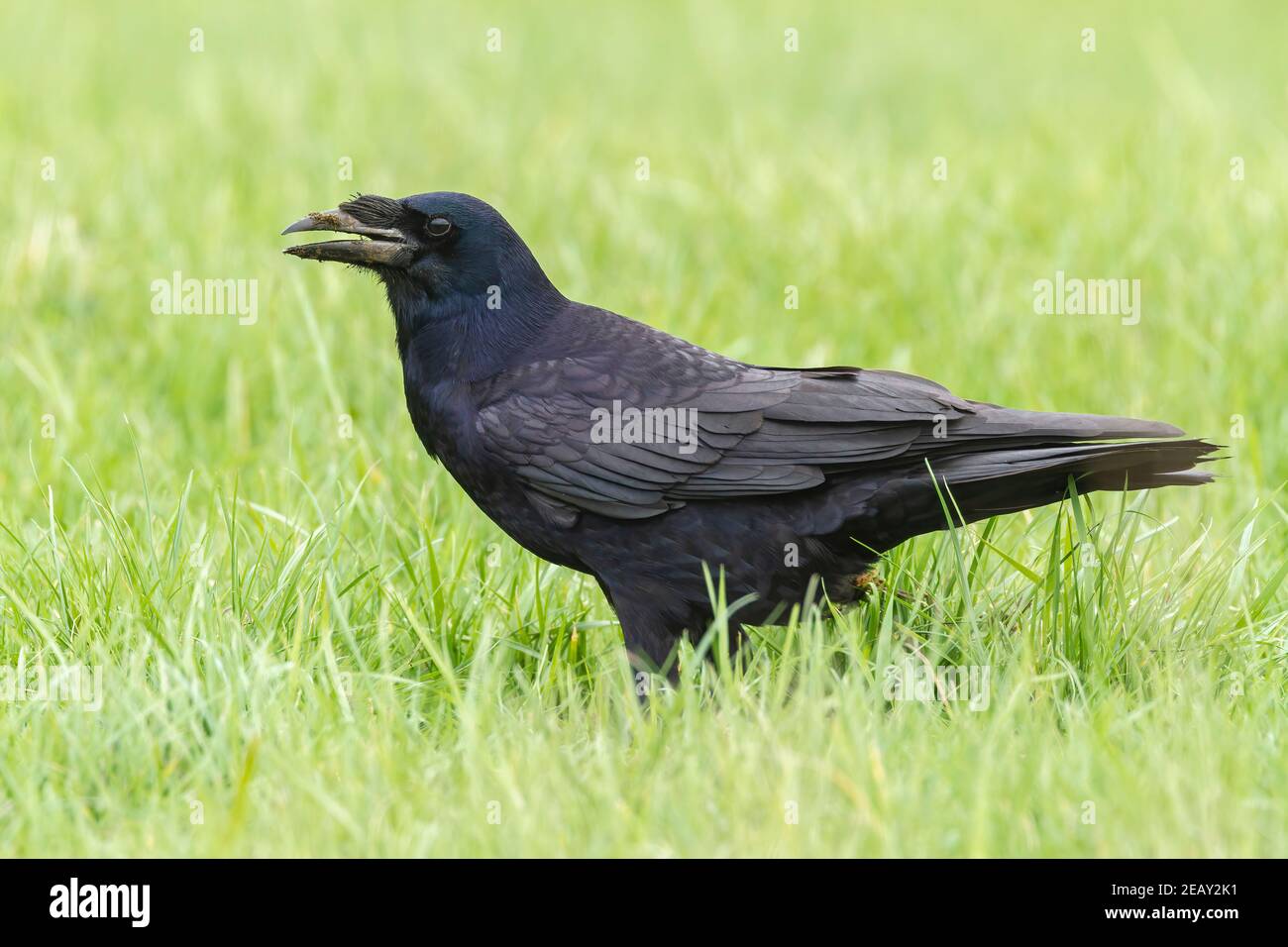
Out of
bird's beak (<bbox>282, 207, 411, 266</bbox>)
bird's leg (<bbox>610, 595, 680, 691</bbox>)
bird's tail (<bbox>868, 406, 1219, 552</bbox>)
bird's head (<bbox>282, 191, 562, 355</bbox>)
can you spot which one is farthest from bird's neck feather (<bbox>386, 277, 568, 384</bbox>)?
bird's tail (<bbox>868, 406, 1219, 552</bbox>)

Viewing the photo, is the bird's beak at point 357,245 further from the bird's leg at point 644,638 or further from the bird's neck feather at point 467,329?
the bird's leg at point 644,638

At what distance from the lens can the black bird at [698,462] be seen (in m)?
3.87

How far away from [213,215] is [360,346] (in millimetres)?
1403

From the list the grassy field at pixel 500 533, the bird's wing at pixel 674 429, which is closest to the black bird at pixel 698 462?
the bird's wing at pixel 674 429

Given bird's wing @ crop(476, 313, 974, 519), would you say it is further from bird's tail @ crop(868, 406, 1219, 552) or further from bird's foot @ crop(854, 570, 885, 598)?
bird's foot @ crop(854, 570, 885, 598)

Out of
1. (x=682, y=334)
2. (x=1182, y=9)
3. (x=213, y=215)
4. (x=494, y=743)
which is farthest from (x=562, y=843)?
(x=1182, y=9)

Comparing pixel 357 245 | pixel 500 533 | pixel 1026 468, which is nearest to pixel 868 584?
pixel 1026 468

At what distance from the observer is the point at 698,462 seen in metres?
3.93

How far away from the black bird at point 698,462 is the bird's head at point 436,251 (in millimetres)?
11

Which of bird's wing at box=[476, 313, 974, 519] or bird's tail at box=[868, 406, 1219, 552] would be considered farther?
bird's wing at box=[476, 313, 974, 519]

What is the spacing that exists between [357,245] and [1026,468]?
1872mm

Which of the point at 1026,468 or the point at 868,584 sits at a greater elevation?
the point at 1026,468

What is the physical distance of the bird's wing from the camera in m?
3.89

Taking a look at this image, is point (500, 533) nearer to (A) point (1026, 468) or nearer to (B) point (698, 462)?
(B) point (698, 462)
